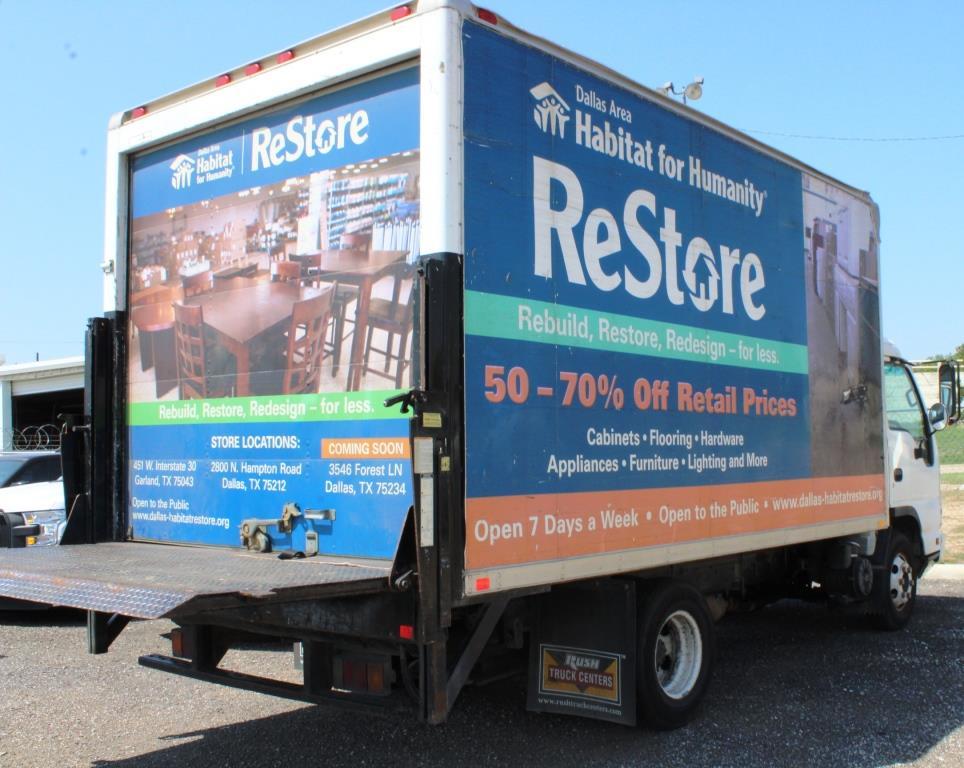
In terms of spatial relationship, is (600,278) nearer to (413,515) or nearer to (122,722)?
(413,515)

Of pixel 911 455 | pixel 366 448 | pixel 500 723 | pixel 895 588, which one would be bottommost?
pixel 500 723

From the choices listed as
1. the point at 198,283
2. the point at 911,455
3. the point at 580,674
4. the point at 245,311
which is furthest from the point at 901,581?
the point at 198,283

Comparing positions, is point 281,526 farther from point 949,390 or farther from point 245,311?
point 949,390

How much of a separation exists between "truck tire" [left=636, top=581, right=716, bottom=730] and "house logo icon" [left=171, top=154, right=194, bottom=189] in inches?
136

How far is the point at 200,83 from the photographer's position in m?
5.48

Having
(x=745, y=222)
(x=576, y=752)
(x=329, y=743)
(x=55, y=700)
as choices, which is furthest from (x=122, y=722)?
(x=745, y=222)

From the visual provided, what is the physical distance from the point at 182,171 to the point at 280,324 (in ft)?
4.18

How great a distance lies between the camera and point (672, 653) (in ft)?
19.0

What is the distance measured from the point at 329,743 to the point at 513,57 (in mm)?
3745

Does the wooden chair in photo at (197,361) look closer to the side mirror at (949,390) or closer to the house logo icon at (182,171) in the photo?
the house logo icon at (182,171)

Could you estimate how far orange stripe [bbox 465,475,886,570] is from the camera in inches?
174

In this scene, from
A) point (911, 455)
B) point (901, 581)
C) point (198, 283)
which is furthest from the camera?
point (911, 455)

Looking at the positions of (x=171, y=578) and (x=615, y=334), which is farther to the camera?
(x=615, y=334)

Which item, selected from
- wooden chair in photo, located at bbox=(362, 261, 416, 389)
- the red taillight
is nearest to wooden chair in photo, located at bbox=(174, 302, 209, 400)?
wooden chair in photo, located at bbox=(362, 261, 416, 389)
